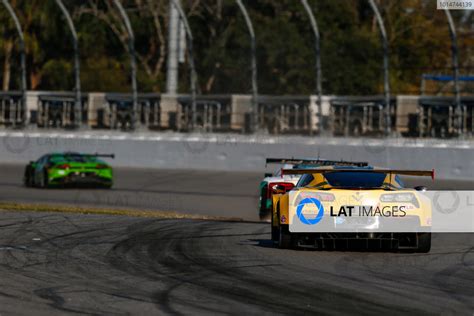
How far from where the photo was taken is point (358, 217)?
1236 cm

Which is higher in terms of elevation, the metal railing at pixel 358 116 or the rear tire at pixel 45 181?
the metal railing at pixel 358 116

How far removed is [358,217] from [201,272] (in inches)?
90.5

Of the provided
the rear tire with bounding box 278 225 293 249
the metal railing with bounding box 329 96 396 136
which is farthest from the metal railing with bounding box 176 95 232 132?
the rear tire with bounding box 278 225 293 249

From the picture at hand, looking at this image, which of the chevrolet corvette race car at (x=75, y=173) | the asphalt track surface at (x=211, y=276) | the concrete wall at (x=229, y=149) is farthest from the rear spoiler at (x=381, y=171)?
the chevrolet corvette race car at (x=75, y=173)

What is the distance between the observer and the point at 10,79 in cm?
5909

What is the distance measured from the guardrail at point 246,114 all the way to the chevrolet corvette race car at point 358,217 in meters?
17.0

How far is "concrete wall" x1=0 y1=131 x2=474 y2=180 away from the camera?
3047 cm

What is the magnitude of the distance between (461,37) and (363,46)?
19.5ft

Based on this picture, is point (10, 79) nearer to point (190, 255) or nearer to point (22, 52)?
point (22, 52)

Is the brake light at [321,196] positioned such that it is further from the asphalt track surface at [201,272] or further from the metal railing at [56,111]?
the metal railing at [56,111]

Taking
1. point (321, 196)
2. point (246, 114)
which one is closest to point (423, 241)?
point (321, 196)

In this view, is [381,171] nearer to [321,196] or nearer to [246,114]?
[321,196]

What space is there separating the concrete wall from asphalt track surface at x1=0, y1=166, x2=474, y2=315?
13.7 metres

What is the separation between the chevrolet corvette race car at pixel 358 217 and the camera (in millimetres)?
12344
